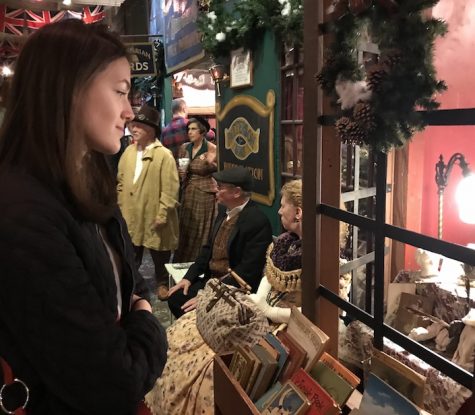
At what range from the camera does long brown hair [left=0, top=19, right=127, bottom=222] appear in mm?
979

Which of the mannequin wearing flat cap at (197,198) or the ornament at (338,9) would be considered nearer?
the ornament at (338,9)

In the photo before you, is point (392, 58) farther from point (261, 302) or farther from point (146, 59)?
point (146, 59)

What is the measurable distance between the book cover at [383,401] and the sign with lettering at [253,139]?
230 centimetres

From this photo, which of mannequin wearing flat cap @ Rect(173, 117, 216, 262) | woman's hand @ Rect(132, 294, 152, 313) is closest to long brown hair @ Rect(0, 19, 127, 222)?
woman's hand @ Rect(132, 294, 152, 313)

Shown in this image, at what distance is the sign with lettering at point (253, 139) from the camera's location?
11.6 feet

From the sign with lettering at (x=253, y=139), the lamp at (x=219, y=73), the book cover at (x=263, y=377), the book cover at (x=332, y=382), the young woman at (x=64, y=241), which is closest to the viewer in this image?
the young woman at (x=64, y=241)

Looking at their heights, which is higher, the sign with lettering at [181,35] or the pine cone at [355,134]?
the sign with lettering at [181,35]

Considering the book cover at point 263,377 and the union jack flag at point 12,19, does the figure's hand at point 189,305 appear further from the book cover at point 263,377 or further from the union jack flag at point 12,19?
the union jack flag at point 12,19

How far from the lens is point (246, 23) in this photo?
3471mm

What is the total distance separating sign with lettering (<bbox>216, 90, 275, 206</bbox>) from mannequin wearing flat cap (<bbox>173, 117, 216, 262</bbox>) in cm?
47

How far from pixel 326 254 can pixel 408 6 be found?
0.87m

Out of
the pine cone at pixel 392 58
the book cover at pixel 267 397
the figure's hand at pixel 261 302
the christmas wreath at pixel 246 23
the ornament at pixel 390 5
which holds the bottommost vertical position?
the figure's hand at pixel 261 302

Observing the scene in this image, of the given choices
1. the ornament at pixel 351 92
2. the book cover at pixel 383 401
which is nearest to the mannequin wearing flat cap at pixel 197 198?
the ornament at pixel 351 92

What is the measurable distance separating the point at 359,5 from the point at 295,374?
1.05 m
